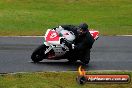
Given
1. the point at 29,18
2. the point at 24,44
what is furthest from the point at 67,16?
the point at 24,44

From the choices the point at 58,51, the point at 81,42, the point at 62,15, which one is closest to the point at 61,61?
the point at 58,51

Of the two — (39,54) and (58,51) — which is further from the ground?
(58,51)

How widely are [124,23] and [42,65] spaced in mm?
11657

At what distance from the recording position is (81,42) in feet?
58.1

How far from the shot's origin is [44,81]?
1520 cm

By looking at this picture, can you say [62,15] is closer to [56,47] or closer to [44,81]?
[56,47]

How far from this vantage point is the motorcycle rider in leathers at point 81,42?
17609 millimetres

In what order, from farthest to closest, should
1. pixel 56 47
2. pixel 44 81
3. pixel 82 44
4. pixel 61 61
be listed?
pixel 61 61, pixel 56 47, pixel 82 44, pixel 44 81

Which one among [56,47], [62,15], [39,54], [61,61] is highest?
[56,47]

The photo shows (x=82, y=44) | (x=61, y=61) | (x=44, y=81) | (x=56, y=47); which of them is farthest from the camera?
(x=61, y=61)

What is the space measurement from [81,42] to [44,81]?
2944 mm

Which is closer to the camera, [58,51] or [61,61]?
[58,51]

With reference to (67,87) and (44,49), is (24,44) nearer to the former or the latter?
(44,49)

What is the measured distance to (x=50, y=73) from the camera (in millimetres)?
16312
